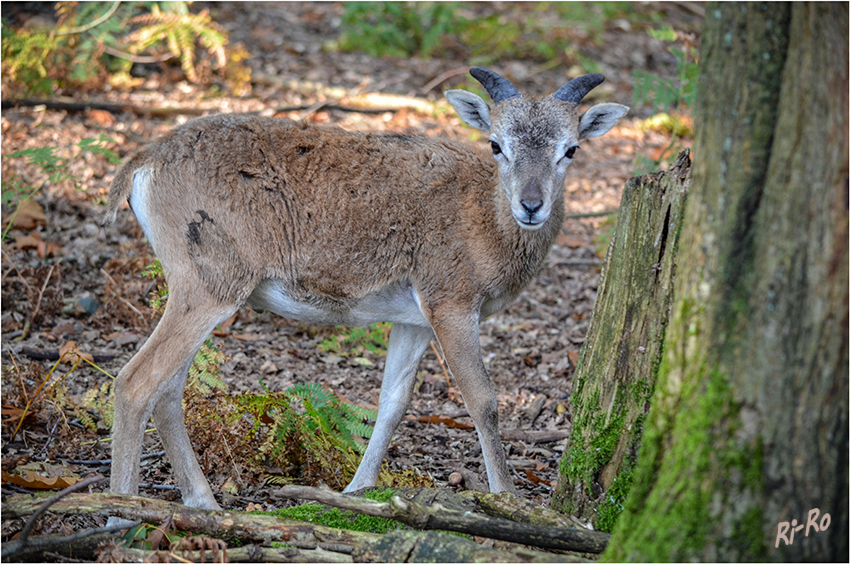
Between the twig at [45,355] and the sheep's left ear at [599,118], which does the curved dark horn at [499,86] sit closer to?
the sheep's left ear at [599,118]

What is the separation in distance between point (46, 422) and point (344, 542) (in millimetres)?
3341

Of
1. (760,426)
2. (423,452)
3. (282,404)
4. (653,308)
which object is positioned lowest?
(423,452)

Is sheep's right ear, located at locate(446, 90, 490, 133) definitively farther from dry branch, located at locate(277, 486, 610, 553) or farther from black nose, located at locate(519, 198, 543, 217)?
dry branch, located at locate(277, 486, 610, 553)

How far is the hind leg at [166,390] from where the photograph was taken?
5.09 metres

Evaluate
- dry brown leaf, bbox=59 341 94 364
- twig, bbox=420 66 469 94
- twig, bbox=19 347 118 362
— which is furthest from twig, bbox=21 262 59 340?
twig, bbox=420 66 469 94

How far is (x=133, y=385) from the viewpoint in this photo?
5.09 meters

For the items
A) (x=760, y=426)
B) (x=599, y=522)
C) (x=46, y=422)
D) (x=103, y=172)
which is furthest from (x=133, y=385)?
(x=103, y=172)

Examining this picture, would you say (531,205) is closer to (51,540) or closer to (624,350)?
(624,350)

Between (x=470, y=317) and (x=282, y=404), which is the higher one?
(x=470, y=317)

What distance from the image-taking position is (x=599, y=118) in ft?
20.7

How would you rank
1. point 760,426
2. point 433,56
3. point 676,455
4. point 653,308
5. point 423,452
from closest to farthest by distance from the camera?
1. point 760,426
2. point 676,455
3. point 653,308
4. point 423,452
5. point 433,56

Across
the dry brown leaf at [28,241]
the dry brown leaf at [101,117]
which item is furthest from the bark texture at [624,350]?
the dry brown leaf at [101,117]

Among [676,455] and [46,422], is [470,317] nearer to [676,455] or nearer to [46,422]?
[676,455]

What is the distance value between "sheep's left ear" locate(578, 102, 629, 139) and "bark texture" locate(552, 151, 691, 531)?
5.29 ft
